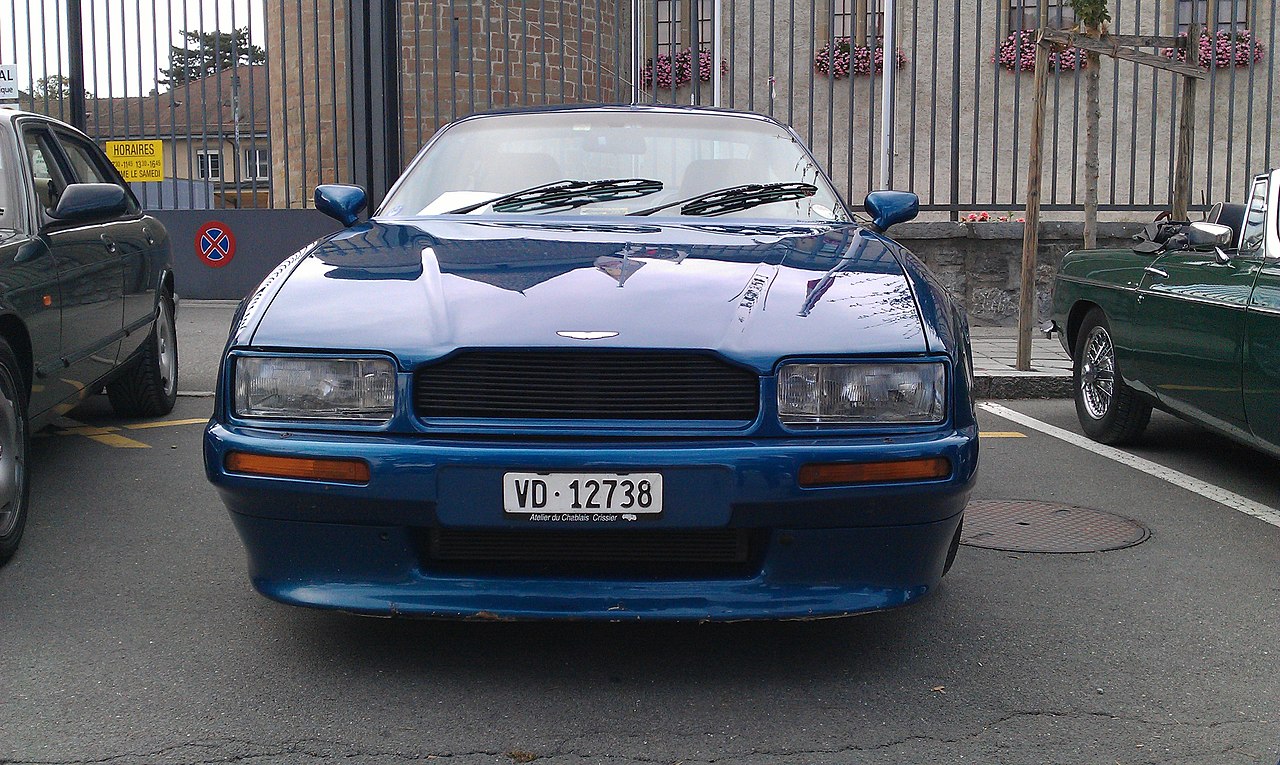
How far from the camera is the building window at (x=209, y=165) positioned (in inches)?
503

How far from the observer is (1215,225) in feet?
18.6

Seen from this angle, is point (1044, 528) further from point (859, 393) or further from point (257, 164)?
point (257, 164)

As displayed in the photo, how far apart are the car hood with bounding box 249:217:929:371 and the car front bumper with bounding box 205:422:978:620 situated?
233 millimetres

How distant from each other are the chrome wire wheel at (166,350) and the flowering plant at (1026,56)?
6.32 meters

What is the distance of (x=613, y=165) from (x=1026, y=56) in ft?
56.4

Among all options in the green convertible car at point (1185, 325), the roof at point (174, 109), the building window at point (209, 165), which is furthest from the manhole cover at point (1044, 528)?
the building window at point (209, 165)

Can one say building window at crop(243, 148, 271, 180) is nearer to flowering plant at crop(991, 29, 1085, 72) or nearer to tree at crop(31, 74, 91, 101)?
tree at crop(31, 74, 91, 101)

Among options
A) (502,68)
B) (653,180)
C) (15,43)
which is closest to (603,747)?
(653,180)

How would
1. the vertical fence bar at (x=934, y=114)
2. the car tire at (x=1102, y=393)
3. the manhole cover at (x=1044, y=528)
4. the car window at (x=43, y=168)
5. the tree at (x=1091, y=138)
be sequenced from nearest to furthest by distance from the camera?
the manhole cover at (x=1044, y=528) → the car window at (x=43, y=168) → the car tire at (x=1102, y=393) → the tree at (x=1091, y=138) → the vertical fence bar at (x=934, y=114)

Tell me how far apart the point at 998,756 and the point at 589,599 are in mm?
941

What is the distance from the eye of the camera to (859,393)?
3.13 metres

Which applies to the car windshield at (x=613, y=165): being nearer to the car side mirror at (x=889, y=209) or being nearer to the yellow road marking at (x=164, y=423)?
the car side mirror at (x=889, y=209)

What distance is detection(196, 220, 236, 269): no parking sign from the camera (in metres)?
12.7

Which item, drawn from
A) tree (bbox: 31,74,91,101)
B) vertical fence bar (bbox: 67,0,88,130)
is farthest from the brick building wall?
tree (bbox: 31,74,91,101)
